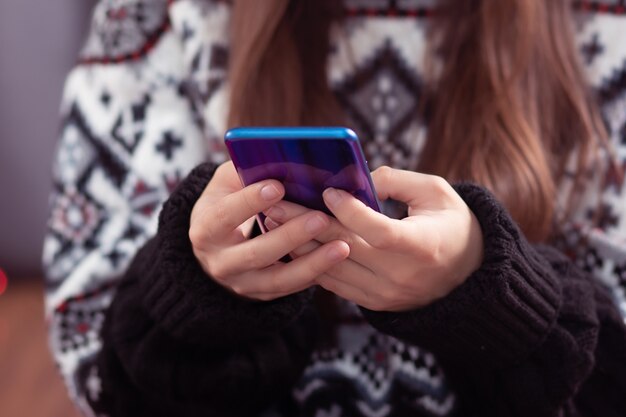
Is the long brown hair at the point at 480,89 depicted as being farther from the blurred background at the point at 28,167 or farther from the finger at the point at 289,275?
the blurred background at the point at 28,167

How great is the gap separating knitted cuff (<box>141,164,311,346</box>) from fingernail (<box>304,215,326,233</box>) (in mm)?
120

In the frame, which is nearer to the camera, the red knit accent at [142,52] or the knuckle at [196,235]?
the knuckle at [196,235]

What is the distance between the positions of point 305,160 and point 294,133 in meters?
0.03

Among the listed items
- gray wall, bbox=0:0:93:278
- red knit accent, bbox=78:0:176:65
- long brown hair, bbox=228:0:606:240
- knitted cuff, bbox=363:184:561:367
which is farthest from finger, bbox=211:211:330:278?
gray wall, bbox=0:0:93:278

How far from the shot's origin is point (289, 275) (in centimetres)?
47

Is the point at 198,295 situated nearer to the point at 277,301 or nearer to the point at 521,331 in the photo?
the point at 277,301

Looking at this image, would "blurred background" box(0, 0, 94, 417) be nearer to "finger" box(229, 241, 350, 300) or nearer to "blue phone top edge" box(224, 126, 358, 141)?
"finger" box(229, 241, 350, 300)

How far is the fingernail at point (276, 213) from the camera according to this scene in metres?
0.46

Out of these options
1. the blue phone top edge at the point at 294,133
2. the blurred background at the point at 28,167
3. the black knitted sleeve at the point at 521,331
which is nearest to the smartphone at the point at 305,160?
the blue phone top edge at the point at 294,133

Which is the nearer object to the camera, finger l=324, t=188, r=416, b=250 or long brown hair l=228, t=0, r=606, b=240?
finger l=324, t=188, r=416, b=250

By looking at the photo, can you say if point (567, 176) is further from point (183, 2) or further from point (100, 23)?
point (100, 23)

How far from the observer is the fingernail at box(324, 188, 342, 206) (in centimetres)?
43

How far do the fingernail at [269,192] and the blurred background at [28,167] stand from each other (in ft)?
3.15

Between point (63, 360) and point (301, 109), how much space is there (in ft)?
1.23
